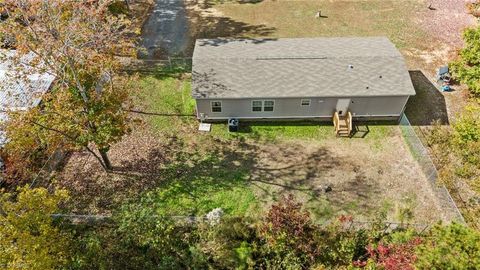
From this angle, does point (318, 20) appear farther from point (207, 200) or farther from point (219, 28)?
point (207, 200)

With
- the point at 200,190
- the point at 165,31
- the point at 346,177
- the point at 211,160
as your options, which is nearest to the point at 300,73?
the point at 346,177

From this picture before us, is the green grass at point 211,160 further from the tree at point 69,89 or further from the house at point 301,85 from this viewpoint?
the tree at point 69,89

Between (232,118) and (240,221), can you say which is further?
(232,118)

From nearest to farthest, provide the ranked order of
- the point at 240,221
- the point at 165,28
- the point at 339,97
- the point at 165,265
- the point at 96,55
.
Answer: the point at 165,265, the point at 240,221, the point at 96,55, the point at 339,97, the point at 165,28

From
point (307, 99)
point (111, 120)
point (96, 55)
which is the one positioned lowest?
point (307, 99)

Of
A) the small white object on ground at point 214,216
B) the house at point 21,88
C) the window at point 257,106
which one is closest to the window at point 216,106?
the window at point 257,106

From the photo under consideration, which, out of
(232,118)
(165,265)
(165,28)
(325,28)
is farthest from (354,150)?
(165,28)

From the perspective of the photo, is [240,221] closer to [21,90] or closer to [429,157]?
[429,157]

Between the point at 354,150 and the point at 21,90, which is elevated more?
the point at 21,90
